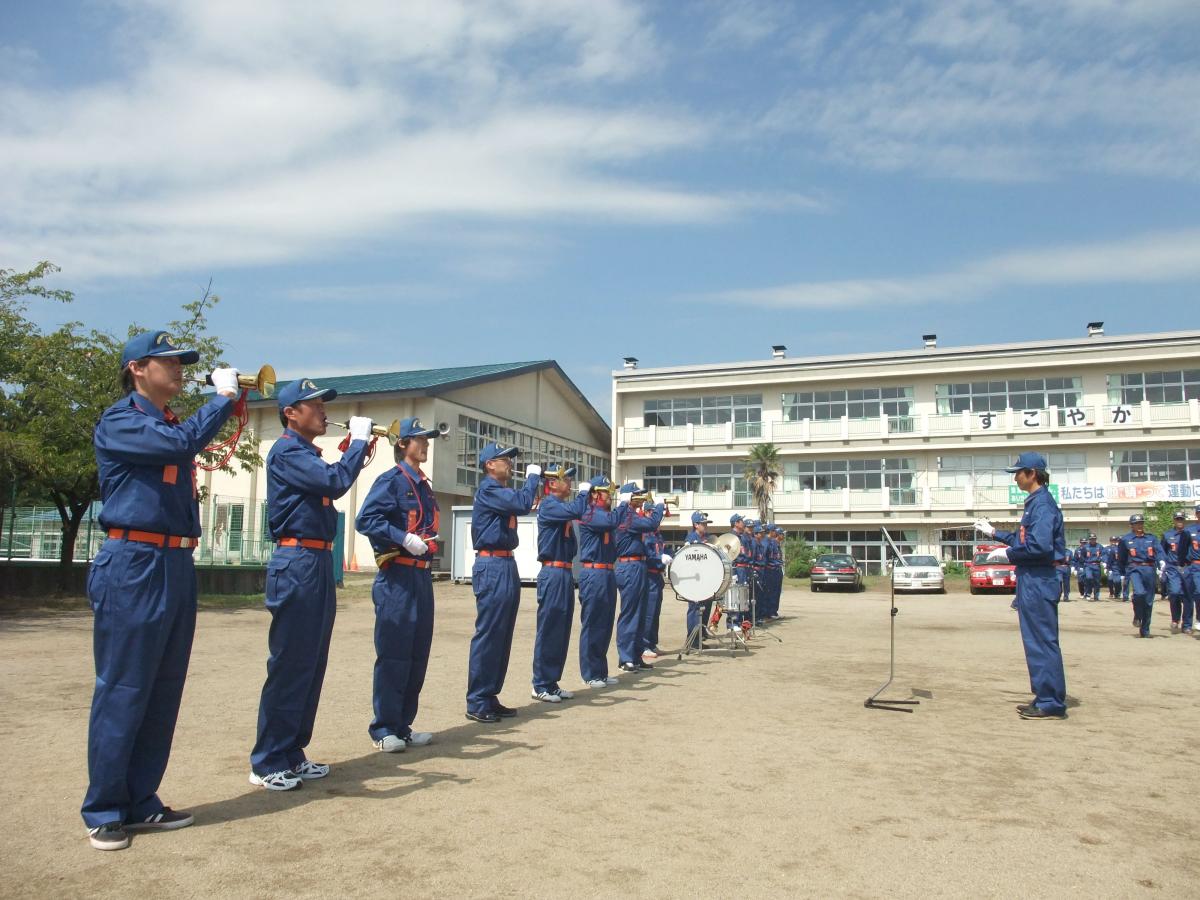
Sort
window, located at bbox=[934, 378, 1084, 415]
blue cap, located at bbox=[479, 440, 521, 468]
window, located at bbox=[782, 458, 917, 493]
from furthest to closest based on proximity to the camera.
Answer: window, located at bbox=[782, 458, 917, 493]
window, located at bbox=[934, 378, 1084, 415]
blue cap, located at bbox=[479, 440, 521, 468]

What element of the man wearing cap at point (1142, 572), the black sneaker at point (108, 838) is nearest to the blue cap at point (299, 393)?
the black sneaker at point (108, 838)

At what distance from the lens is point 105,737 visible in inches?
168

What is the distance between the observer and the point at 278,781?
202 inches

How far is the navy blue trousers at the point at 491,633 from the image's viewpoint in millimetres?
7422

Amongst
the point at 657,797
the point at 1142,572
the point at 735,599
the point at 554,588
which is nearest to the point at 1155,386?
the point at 1142,572

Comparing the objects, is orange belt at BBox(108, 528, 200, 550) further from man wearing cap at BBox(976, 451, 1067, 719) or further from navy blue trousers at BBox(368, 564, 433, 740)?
man wearing cap at BBox(976, 451, 1067, 719)

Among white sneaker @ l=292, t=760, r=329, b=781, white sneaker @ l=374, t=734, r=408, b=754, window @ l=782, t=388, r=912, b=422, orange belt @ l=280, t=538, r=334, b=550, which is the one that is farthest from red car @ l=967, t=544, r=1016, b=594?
orange belt @ l=280, t=538, r=334, b=550

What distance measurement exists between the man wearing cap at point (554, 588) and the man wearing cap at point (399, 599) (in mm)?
1988

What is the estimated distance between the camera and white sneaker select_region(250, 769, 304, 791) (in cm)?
513

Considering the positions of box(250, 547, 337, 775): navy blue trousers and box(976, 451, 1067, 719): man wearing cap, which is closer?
box(250, 547, 337, 775): navy blue trousers

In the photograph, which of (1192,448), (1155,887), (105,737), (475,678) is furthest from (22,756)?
(1192,448)

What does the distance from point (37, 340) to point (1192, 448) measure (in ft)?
150

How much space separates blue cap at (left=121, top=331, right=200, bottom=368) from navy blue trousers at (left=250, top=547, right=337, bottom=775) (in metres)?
1.27

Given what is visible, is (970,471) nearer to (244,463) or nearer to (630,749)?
(244,463)
